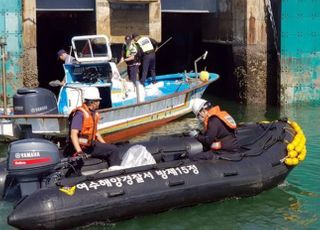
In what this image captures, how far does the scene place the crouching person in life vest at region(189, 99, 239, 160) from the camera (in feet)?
26.3

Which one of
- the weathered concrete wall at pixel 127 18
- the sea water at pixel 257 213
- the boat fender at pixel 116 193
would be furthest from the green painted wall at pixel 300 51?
the boat fender at pixel 116 193

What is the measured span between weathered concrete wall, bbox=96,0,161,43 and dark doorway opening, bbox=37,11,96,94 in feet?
9.12

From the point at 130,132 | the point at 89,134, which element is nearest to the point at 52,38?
the point at 130,132

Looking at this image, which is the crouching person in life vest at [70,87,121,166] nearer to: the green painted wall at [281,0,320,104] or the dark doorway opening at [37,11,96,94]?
the green painted wall at [281,0,320,104]

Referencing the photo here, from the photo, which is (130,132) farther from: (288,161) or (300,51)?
(300,51)

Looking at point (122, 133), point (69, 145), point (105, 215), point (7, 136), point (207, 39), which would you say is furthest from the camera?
point (207, 39)

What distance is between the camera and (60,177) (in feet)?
24.2

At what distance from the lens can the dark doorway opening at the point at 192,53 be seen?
57.5 feet

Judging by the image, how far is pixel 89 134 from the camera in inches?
309

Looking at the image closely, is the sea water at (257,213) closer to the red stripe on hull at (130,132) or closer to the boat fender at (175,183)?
the boat fender at (175,183)

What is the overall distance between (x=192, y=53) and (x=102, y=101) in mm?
8156

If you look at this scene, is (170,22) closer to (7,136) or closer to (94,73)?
(94,73)

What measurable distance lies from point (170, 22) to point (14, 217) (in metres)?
14.2

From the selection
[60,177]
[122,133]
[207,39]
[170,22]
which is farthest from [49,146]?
[170,22]
